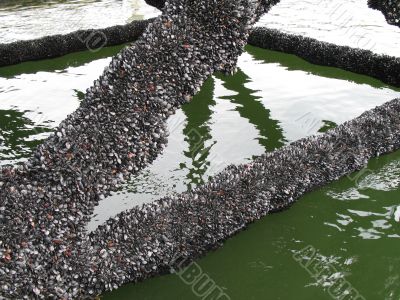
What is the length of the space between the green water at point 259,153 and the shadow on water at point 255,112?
0.02 metres

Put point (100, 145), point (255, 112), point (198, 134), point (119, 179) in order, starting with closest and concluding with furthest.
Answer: point (100, 145), point (119, 179), point (198, 134), point (255, 112)

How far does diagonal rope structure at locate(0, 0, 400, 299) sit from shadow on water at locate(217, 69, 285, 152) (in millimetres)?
3679

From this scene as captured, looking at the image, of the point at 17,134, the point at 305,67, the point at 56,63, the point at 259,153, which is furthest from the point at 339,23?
the point at 17,134

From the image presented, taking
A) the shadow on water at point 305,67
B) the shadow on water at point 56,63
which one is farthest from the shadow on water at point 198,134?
the shadow on water at point 56,63

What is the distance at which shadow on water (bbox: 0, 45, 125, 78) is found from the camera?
15234 millimetres

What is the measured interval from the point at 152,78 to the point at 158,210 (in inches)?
66.9

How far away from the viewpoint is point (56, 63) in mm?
16000

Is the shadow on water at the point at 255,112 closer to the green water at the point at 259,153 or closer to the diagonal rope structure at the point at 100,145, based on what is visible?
the green water at the point at 259,153

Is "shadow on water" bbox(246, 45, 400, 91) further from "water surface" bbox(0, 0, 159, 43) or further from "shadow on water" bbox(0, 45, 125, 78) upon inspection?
"water surface" bbox(0, 0, 159, 43)

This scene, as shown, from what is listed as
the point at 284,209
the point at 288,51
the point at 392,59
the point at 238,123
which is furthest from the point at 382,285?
the point at 288,51

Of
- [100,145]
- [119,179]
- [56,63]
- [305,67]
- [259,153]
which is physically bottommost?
[259,153]

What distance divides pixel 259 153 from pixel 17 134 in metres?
5.27

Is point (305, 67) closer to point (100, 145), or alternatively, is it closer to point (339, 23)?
point (339, 23)

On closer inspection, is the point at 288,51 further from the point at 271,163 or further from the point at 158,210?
the point at 158,210
